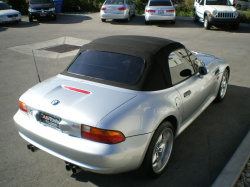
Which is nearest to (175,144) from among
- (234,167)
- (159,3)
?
(234,167)

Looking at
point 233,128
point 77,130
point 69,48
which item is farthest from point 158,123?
point 69,48

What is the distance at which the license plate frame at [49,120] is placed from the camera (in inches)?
112

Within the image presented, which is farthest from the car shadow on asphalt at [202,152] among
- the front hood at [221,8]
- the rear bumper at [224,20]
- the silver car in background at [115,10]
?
the silver car in background at [115,10]

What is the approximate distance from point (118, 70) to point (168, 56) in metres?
0.77

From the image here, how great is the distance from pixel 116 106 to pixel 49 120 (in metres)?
0.81

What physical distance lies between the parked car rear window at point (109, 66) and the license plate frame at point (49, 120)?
881 millimetres

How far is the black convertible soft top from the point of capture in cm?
321

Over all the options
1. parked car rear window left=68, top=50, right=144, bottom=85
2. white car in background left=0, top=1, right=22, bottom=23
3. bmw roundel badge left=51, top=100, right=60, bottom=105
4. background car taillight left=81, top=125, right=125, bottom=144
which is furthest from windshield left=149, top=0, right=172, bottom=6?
background car taillight left=81, top=125, right=125, bottom=144

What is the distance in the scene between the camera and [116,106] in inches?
A: 111

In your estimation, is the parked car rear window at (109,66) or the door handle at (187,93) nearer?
the parked car rear window at (109,66)

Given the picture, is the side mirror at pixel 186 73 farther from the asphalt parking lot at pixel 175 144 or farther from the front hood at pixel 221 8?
the front hood at pixel 221 8

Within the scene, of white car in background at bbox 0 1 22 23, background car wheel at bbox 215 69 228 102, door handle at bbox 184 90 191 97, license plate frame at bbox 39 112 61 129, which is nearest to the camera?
license plate frame at bbox 39 112 61 129

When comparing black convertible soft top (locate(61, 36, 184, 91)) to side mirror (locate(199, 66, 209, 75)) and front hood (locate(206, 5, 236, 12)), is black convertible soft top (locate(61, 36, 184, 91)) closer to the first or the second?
side mirror (locate(199, 66, 209, 75))

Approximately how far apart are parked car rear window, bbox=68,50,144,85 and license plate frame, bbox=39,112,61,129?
34.7 inches
